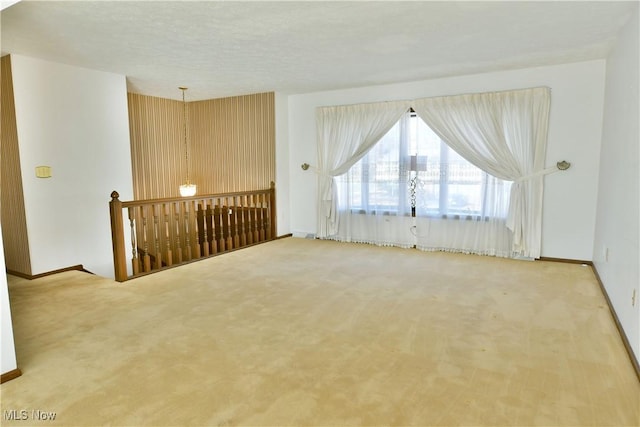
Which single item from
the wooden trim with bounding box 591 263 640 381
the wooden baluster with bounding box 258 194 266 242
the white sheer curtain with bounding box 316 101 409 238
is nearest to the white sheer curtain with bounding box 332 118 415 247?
the white sheer curtain with bounding box 316 101 409 238

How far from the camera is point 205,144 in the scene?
738 centimetres

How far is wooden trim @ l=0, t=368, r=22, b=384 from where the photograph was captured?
2.27 m

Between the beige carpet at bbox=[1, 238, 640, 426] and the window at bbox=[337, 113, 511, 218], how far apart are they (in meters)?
1.28

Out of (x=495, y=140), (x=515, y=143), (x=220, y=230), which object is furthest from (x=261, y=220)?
(x=515, y=143)

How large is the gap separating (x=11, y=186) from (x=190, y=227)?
201 cm

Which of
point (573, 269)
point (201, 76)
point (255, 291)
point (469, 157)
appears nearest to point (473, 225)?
point (469, 157)

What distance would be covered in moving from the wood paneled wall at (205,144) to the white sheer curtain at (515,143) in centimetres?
307

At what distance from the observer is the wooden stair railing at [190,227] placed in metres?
4.32

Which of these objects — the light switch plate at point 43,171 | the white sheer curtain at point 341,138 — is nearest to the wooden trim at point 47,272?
the light switch plate at point 43,171

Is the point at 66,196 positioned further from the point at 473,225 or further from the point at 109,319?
the point at 473,225

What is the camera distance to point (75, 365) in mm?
2469

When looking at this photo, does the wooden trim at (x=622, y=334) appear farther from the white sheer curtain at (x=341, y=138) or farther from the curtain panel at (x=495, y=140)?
the white sheer curtain at (x=341, y=138)

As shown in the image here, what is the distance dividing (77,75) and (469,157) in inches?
198

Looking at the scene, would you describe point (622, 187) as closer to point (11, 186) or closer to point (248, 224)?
point (248, 224)
